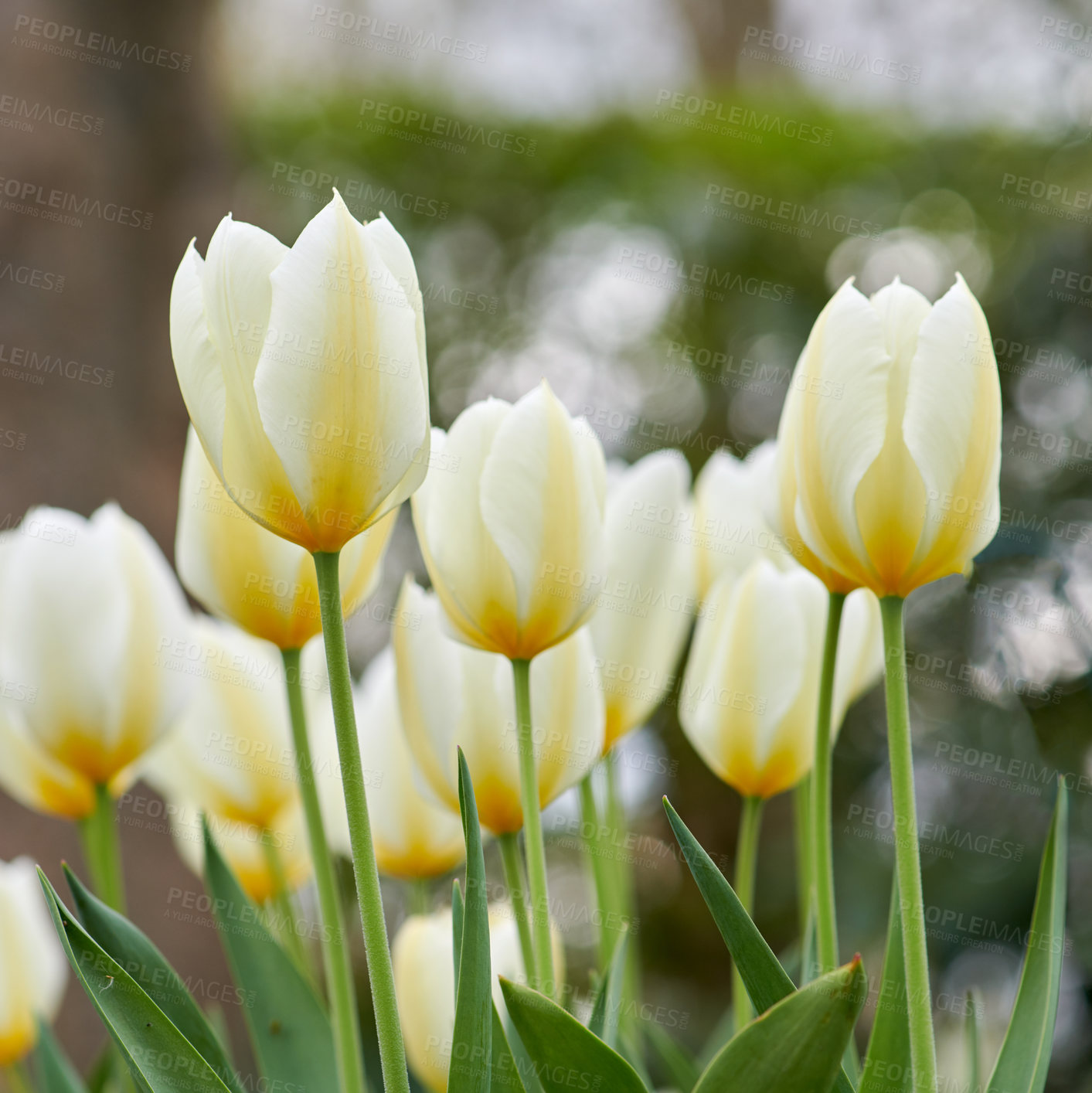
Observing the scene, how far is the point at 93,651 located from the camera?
52 centimetres

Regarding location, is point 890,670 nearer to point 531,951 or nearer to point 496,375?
point 531,951

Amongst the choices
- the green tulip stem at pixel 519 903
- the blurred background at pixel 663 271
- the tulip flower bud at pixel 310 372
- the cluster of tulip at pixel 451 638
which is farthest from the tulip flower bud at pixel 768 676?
the blurred background at pixel 663 271

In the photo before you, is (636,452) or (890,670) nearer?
(890,670)

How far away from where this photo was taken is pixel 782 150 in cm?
231

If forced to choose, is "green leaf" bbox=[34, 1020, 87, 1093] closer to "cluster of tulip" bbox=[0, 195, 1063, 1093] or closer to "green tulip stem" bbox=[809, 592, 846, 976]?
"cluster of tulip" bbox=[0, 195, 1063, 1093]

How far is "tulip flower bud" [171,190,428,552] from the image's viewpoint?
33 cm

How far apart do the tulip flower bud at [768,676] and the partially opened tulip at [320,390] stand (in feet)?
0.70

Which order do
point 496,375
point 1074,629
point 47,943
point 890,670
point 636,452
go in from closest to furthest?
point 890,670 → point 47,943 → point 1074,629 → point 636,452 → point 496,375

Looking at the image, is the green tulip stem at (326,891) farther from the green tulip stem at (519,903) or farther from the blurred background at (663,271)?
the blurred background at (663,271)

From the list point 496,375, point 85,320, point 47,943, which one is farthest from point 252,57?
point 47,943

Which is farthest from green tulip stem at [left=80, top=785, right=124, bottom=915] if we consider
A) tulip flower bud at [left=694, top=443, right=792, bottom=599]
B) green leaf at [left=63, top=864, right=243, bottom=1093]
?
tulip flower bud at [left=694, top=443, right=792, bottom=599]

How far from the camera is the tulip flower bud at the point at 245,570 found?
17.6 inches

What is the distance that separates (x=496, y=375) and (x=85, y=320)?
0.80 m

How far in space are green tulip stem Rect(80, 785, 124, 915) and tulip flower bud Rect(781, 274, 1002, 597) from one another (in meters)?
0.34
